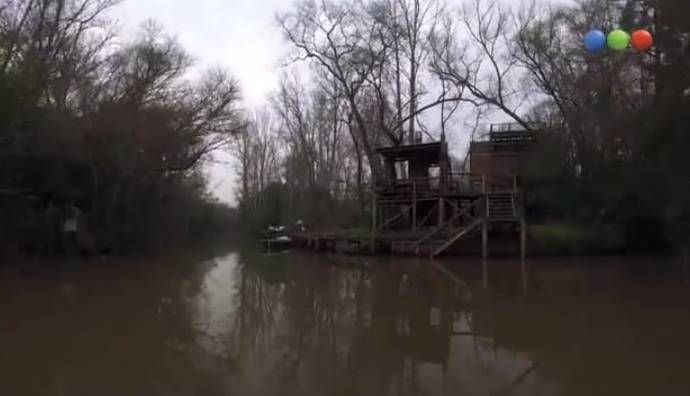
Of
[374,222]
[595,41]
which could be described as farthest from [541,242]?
[595,41]

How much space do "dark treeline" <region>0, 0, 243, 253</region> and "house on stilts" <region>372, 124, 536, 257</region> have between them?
10.2m

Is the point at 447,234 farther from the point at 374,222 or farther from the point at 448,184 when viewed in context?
the point at 374,222

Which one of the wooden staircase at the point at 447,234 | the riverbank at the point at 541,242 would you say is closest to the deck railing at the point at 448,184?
the wooden staircase at the point at 447,234

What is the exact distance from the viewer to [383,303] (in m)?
13.5

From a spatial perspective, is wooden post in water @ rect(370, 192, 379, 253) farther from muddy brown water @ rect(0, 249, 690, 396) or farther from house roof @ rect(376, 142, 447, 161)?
muddy brown water @ rect(0, 249, 690, 396)

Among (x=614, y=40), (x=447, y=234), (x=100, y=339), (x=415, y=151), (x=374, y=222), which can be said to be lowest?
(x=100, y=339)

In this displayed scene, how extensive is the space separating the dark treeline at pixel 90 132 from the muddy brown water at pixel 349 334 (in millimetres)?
6113

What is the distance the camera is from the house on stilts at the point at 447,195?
26.2 meters

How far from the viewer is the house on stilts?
26172 mm

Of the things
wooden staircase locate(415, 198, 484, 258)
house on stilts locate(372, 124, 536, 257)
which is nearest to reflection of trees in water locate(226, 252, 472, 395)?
wooden staircase locate(415, 198, 484, 258)

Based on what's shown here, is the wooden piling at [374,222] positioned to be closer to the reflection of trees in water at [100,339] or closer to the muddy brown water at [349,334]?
the muddy brown water at [349,334]

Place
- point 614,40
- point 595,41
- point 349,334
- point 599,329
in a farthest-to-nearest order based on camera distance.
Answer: point 595,41, point 614,40, point 599,329, point 349,334

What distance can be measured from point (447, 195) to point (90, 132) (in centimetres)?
1600

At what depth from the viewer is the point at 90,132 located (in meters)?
26.2
